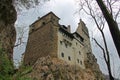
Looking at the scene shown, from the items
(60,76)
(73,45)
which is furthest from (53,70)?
(73,45)

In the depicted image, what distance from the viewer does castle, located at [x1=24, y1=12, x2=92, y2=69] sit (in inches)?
1884

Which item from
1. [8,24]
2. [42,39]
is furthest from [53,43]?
[8,24]

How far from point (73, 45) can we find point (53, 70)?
36.4ft

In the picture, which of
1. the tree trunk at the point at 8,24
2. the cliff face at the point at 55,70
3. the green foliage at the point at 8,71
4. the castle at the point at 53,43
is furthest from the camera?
the castle at the point at 53,43

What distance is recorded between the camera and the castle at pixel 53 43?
47.8 meters

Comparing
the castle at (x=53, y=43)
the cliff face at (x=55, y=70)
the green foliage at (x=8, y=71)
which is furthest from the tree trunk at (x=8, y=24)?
the castle at (x=53, y=43)

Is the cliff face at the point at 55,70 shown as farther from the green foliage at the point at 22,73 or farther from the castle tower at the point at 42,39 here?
the green foliage at the point at 22,73

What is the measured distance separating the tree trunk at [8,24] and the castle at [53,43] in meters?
33.5

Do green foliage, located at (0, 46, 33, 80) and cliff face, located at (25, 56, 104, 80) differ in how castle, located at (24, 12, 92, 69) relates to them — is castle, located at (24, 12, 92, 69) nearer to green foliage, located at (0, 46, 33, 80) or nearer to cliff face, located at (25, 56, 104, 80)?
cliff face, located at (25, 56, 104, 80)

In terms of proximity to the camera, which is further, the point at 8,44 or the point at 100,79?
the point at 100,79

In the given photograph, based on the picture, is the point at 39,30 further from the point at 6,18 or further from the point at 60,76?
the point at 6,18

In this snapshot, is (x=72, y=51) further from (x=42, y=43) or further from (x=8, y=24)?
(x=8, y=24)

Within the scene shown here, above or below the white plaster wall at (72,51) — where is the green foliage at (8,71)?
below

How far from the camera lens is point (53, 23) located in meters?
51.5
